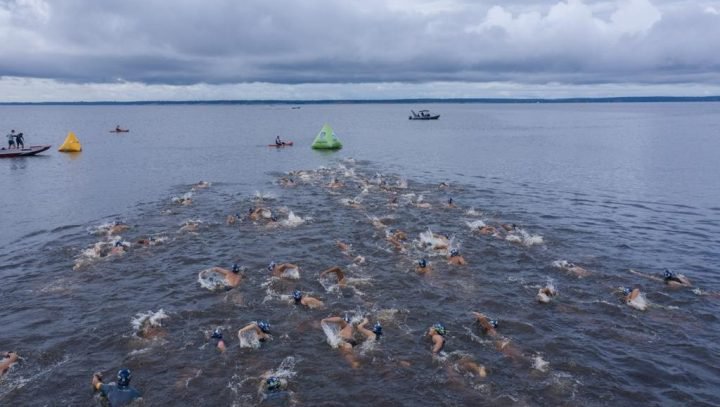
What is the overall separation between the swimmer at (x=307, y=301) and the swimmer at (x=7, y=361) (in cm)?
1115

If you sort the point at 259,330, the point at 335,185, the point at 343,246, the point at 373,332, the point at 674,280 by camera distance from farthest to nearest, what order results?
1. the point at 335,185
2. the point at 343,246
3. the point at 674,280
4. the point at 373,332
5. the point at 259,330

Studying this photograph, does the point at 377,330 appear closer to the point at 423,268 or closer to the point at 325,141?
the point at 423,268

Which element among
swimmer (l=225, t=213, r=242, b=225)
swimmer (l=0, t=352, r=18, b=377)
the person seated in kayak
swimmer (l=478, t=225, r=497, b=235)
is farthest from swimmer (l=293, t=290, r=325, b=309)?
swimmer (l=225, t=213, r=242, b=225)

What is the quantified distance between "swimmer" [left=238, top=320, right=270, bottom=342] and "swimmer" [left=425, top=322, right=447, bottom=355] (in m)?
6.69

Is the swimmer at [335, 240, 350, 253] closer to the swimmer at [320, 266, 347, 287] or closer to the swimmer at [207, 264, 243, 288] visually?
the swimmer at [320, 266, 347, 287]

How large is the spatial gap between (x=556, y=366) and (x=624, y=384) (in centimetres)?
228

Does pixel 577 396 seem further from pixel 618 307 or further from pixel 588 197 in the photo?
pixel 588 197

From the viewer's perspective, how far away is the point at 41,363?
60.6 ft

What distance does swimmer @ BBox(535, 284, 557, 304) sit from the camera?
78.8 feet

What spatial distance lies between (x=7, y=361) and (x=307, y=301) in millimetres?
11855

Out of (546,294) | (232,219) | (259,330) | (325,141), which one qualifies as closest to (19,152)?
(325,141)

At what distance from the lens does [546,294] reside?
24.4 meters

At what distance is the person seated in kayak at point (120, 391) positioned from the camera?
1589cm

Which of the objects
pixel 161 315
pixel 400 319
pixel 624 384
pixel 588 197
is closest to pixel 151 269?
pixel 161 315
